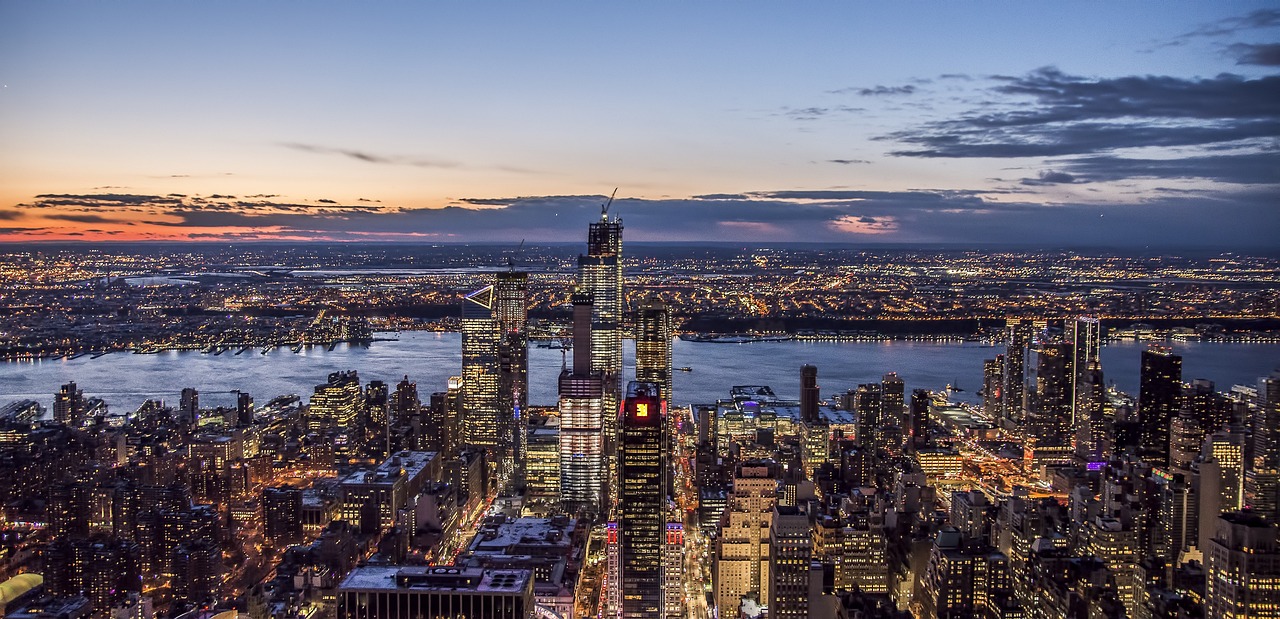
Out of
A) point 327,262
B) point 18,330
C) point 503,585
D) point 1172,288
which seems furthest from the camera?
point 327,262

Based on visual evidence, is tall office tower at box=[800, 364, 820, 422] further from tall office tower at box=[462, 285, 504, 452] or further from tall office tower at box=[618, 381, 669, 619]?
tall office tower at box=[618, 381, 669, 619]

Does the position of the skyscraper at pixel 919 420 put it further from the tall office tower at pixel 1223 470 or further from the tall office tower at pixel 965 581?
the tall office tower at pixel 965 581

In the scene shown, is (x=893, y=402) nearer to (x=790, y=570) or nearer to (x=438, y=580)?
(x=790, y=570)

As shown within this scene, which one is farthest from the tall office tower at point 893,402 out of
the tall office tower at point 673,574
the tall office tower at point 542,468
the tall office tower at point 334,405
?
the tall office tower at point 334,405

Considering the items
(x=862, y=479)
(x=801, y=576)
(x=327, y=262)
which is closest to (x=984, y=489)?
(x=862, y=479)

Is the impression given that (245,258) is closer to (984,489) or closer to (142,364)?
(142,364)

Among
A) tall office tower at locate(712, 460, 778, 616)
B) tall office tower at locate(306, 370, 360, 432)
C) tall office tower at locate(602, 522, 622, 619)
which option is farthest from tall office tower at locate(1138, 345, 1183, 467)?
tall office tower at locate(306, 370, 360, 432)
